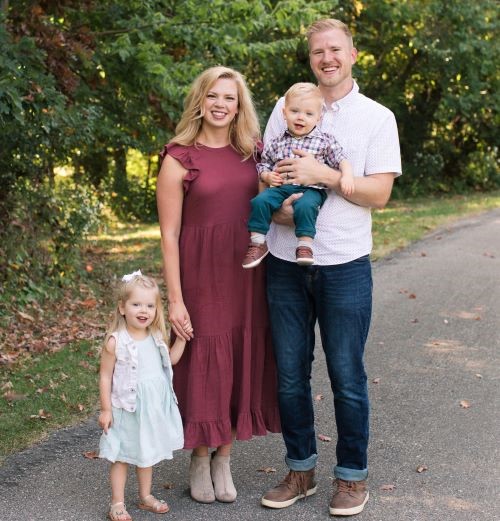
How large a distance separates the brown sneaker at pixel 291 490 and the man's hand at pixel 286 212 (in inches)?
49.6

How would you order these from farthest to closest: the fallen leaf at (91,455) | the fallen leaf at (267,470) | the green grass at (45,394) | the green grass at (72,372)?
the green grass at (72,372), the green grass at (45,394), the fallen leaf at (91,455), the fallen leaf at (267,470)

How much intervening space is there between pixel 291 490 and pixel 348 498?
0.29 metres

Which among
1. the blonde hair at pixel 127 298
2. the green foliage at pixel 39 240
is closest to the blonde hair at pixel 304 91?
the blonde hair at pixel 127 298

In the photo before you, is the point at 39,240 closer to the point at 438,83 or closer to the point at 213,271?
the point at 213,271

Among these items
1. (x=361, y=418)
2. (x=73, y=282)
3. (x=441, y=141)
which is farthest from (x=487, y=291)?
(x=441, y=141)

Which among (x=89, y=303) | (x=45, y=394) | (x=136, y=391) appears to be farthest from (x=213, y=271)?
(x=89, y=303)

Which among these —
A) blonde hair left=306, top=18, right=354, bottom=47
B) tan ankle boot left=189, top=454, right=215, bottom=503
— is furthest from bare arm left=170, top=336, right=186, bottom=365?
blonde hair left=306, top=18, right=354, bottom=47

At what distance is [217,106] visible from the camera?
13.1ft

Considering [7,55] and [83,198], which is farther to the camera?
[83,198]

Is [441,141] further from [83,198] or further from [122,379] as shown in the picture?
[122,379]

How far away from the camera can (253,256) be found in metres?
3.90

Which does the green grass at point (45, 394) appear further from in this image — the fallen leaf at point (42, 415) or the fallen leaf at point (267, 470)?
the fallen leaf at point (267, 470)

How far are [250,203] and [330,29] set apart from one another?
2.85ft

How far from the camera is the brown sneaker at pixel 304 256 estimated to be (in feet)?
12.4
